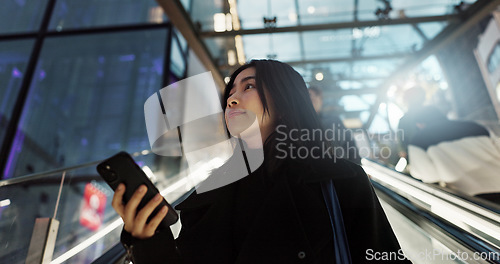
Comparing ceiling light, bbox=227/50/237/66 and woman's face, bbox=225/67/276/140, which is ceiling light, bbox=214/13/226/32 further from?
woman's face, bbox=225/67/276/140

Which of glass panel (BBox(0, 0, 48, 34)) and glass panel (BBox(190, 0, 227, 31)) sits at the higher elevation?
glass panel (BBox(0, 0, 48, 34))

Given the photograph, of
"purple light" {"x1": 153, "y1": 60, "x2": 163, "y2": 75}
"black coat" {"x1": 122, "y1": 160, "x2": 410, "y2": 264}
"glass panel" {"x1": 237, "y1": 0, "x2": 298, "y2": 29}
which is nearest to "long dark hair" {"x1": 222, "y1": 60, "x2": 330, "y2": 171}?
"black coat" {"x1": 122, "y1": 160, "x2": 410, "y2": 264}

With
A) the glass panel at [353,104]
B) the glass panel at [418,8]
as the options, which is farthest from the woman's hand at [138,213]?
the glass panel at [353,104]

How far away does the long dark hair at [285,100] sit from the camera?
1.51 m

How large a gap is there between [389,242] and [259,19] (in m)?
4.60

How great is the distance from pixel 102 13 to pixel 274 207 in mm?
10612

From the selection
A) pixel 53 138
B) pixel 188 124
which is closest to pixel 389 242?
pixel 188 124

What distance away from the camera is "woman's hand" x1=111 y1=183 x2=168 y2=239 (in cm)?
99

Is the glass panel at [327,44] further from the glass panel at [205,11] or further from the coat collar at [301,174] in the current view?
the coat collar at [301,174]

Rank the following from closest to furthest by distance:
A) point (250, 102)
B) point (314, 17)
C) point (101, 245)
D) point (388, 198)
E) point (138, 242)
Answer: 1. point (138, 242)
2. point (250, 102)
3. point (101, 245)
4. point (388, 198)
5. point (314, 17)

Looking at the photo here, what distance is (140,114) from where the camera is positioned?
891 cm

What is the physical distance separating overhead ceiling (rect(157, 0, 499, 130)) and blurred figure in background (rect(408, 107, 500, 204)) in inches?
86.4

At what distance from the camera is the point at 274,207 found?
1159mm

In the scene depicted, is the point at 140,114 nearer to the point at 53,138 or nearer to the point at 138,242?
the point at 53,138
